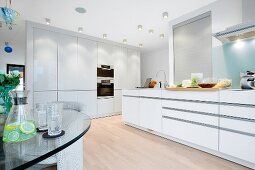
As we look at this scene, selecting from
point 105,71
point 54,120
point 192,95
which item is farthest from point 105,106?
point 54,120

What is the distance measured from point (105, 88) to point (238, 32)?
3.84 meters

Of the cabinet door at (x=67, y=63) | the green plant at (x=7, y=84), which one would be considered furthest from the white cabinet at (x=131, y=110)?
the green plant at (x=7, y=84)

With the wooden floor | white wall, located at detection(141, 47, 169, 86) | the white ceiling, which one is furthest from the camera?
white wall, located at detection(141, 47, 169, 86)

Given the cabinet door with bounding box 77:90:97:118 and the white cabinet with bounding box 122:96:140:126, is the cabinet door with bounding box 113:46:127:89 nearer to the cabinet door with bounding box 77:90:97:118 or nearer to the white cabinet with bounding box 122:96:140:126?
the cabinet door with bounding box 77:90:97:118

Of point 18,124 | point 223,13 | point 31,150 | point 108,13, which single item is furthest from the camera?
point 108,13

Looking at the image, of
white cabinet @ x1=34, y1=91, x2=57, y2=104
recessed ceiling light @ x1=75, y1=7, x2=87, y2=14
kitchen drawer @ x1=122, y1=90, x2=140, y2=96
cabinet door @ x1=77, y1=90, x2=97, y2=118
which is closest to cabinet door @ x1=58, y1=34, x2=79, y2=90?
white cabinet @ x1=34, y1=91, x2=57, y2=104

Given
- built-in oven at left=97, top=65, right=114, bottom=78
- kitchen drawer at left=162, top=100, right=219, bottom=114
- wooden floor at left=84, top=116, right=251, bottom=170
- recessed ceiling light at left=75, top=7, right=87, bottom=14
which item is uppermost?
recessed ceiling light at left=75, top=7, right=87, bottom=14

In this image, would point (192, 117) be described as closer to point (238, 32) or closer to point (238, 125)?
point (238, 125)

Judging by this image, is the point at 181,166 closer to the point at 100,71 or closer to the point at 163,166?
the point at 163,166

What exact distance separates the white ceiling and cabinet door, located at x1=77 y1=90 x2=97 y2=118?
1859mm

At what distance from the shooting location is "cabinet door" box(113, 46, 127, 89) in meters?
5.32

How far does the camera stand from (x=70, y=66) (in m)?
4.22

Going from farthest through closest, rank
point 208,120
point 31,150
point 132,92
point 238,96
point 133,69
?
point 133,69 < point 132,92 < point 208,120 < point 238,96 < point 31,150

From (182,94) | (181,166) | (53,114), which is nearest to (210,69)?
(182,94)
